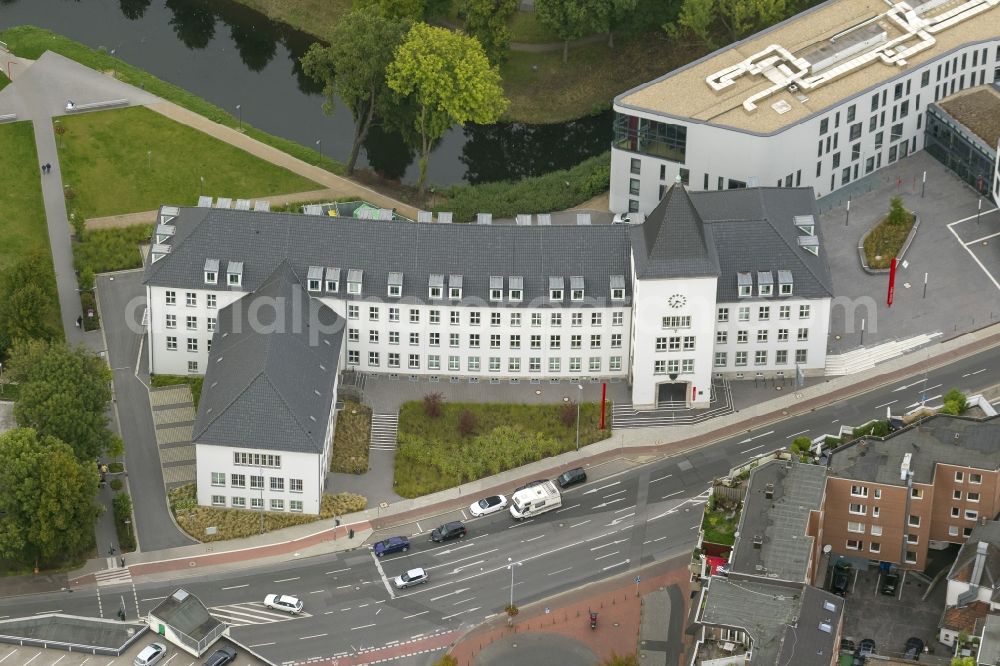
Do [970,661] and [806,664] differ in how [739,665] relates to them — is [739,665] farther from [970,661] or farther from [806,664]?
[970,661]

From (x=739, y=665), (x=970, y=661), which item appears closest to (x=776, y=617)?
(x=739, y=665)

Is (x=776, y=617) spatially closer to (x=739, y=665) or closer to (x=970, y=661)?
(x=739, y=665)
